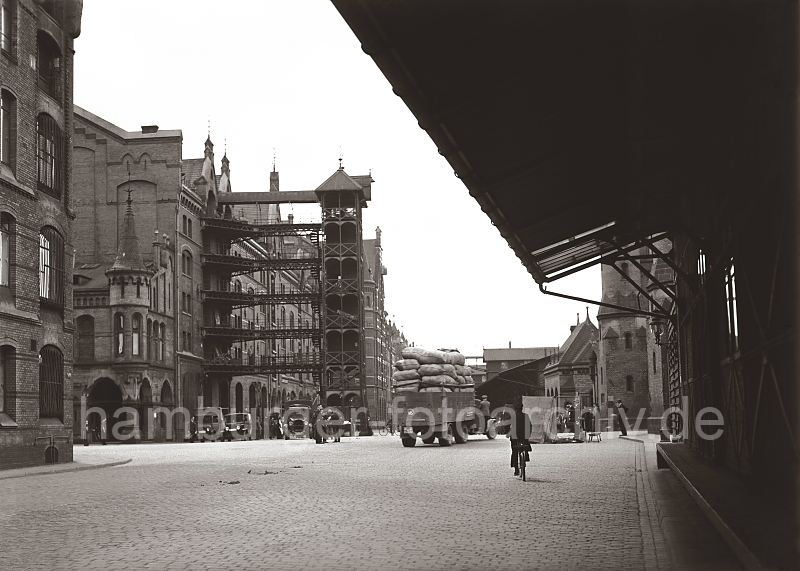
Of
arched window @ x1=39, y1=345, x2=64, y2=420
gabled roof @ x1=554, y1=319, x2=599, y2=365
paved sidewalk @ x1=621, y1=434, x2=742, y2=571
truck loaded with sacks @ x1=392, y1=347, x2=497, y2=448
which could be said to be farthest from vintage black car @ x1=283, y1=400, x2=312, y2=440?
gabled roof @ x1=554, y1=319, x2=599, y2=365

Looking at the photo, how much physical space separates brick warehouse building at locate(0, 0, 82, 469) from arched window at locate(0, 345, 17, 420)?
2cm

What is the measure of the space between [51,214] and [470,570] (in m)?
22.1

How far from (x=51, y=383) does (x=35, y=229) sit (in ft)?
13.4

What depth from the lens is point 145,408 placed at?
54.4 meters

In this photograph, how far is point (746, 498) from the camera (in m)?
8.13

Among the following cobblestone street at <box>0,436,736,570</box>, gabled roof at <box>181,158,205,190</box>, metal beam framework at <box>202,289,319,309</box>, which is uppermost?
gabled roof at <box>181,158,205,190</box>

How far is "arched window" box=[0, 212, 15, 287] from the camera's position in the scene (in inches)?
976

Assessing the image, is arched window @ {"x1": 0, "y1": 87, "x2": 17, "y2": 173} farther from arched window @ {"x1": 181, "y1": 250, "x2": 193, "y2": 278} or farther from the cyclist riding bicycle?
arched window @ {"x1": 181, "y1": 250, "x2": 193, "y2": 278}

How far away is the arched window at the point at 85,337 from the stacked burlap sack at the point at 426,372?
75.6 ft

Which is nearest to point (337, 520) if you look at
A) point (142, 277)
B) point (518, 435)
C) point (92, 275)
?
point (518, 435)

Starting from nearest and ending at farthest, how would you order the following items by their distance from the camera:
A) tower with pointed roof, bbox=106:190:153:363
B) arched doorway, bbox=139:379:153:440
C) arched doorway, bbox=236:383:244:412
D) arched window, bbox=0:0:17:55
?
arched window, bbox=0:0:17:55, tower with pointed roof, bbox=106:190:153:363, arched doorway, bbox=139:379:153:440, arched doorway, bbox=236:383:244:412

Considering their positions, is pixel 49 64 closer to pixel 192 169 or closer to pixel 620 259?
pixel 620 259

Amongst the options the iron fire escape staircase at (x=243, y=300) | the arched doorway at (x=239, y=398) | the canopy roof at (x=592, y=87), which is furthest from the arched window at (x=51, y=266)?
the arched doorway at (x=239, y=398)

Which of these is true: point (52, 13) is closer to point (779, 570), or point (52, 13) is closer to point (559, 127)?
point (559, 127)
